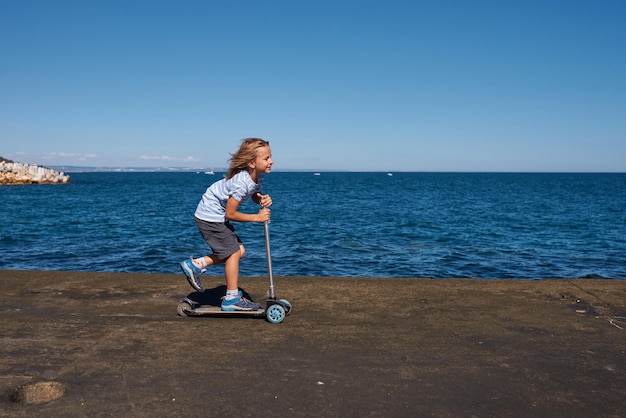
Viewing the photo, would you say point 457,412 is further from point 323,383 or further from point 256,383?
point 256,383

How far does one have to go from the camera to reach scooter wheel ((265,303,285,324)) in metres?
4.88

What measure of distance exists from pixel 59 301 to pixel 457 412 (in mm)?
4419

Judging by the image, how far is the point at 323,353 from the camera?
4102 millimetres

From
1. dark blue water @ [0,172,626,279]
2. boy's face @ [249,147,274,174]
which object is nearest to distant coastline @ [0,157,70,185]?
dark blue water @ [0,172,626,279]

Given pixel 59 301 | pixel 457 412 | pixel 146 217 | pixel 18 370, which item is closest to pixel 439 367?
pixel 457 412

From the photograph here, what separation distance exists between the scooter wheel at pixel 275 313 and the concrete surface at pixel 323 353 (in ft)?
0.21

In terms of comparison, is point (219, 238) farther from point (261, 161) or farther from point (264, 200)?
point (261, 161)

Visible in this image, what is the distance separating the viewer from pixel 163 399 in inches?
127

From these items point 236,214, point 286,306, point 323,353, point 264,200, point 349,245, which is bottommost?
point 349,245

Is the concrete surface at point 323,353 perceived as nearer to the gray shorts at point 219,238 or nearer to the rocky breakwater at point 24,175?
the gray shorts at point 219,238

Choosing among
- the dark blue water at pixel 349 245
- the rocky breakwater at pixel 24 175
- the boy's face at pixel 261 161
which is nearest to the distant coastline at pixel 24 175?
the rocky breakwater at pixel 24 175

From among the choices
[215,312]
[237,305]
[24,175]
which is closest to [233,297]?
[237,305]

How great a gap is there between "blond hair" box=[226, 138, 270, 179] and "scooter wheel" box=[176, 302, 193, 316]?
1398 mm

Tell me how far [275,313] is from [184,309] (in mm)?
934
